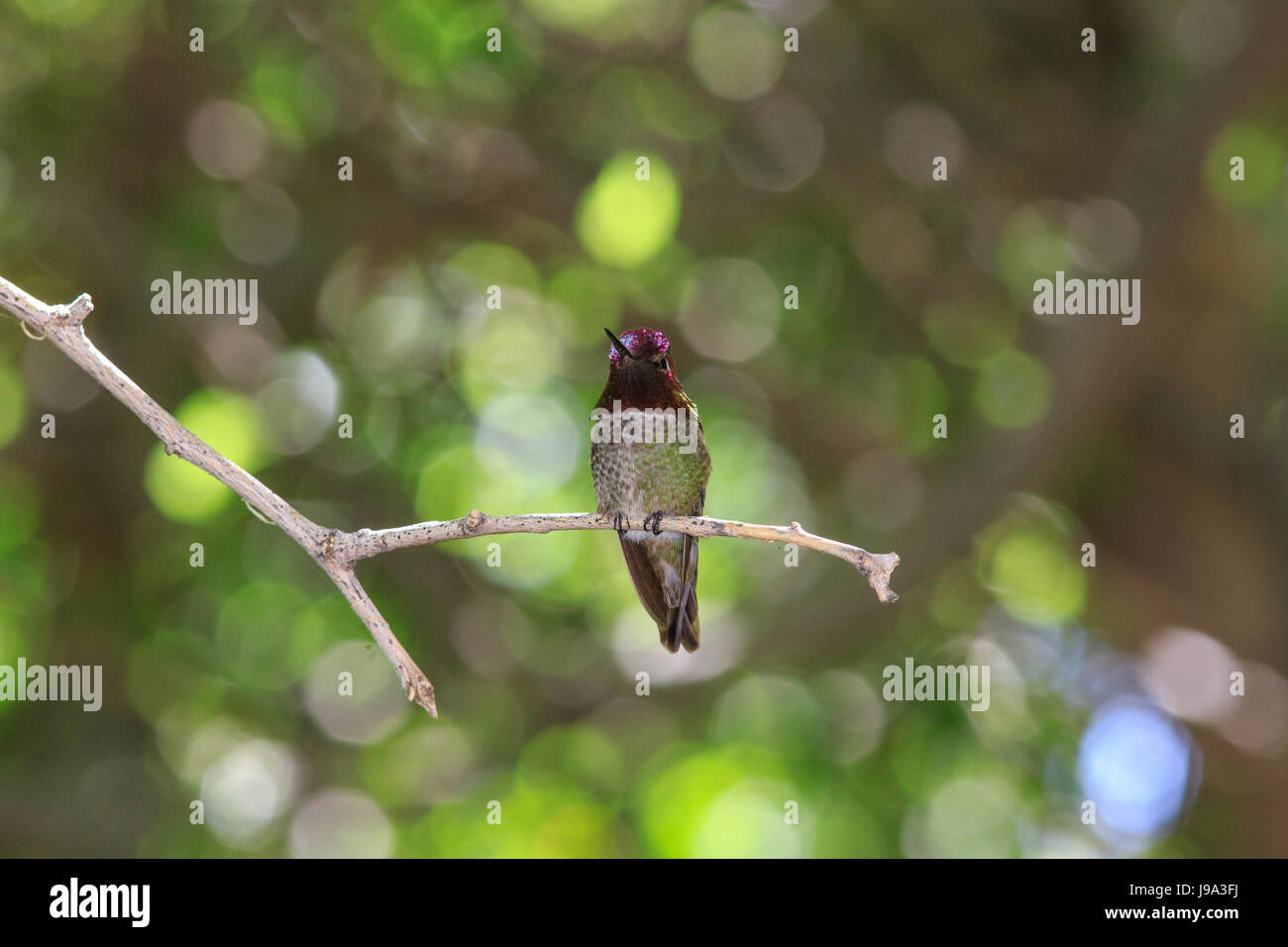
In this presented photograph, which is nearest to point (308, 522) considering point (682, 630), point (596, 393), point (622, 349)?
point (622, 349)

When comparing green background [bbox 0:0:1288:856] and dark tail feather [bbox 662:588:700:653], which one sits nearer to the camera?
dark tail feather [bbox 662:588:700:653]

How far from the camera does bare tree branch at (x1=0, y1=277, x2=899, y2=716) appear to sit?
2363 mm

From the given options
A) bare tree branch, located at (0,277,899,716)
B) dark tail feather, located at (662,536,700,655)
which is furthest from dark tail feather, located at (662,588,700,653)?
bare tree branch, located at (0,277,899,716)

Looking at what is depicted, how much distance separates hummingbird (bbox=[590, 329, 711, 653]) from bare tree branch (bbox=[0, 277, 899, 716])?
5.53 ft

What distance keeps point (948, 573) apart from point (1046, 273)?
7.07 feet

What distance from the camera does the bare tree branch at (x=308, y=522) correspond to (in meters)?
2.36

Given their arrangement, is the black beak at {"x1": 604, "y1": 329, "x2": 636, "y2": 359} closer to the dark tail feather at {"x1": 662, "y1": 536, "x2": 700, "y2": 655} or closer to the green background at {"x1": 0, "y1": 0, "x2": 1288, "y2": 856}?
the dark tail feather at {"x1": 662, "y1": 536, "x2": 700, "y2": 655}

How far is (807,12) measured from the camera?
7301mm

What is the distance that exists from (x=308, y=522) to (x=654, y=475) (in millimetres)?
2198

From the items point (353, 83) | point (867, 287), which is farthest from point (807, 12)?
point (353, 83)

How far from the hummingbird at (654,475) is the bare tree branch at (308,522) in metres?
1.69

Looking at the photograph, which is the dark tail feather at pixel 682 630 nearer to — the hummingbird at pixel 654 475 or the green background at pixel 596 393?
the hummingbird at pixel 654 475
